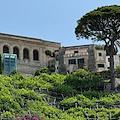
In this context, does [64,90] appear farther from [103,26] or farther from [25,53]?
[25,53]

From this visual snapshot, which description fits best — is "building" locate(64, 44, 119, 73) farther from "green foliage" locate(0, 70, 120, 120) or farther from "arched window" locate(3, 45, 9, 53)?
"green foliage" locate(0, 70, 120, 120)

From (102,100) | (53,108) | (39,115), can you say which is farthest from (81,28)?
(39,115)

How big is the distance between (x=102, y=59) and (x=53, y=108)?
100 feet

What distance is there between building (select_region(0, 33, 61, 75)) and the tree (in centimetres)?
2037

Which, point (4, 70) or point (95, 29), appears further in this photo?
point (4, 70)

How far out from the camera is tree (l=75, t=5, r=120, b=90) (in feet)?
153

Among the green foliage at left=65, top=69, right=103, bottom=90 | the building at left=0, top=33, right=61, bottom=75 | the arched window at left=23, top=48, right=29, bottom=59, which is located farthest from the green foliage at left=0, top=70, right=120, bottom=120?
the arched window at left=23, top=48, right=29, bottom=59

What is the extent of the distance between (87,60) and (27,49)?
47.7 feet

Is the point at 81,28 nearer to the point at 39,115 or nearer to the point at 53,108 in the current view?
the point at 53,108

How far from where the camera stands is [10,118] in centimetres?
2962

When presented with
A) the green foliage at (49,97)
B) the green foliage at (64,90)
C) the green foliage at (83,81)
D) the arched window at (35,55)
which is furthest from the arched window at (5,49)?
the green foliage at (64,90)

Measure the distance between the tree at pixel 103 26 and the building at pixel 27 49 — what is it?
2037 cm

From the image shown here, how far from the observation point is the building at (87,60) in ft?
206

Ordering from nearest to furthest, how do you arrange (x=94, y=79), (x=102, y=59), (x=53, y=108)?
1. (x=53, y=108)
2. (x=94, y=79)
3. (x=102, y=59)
